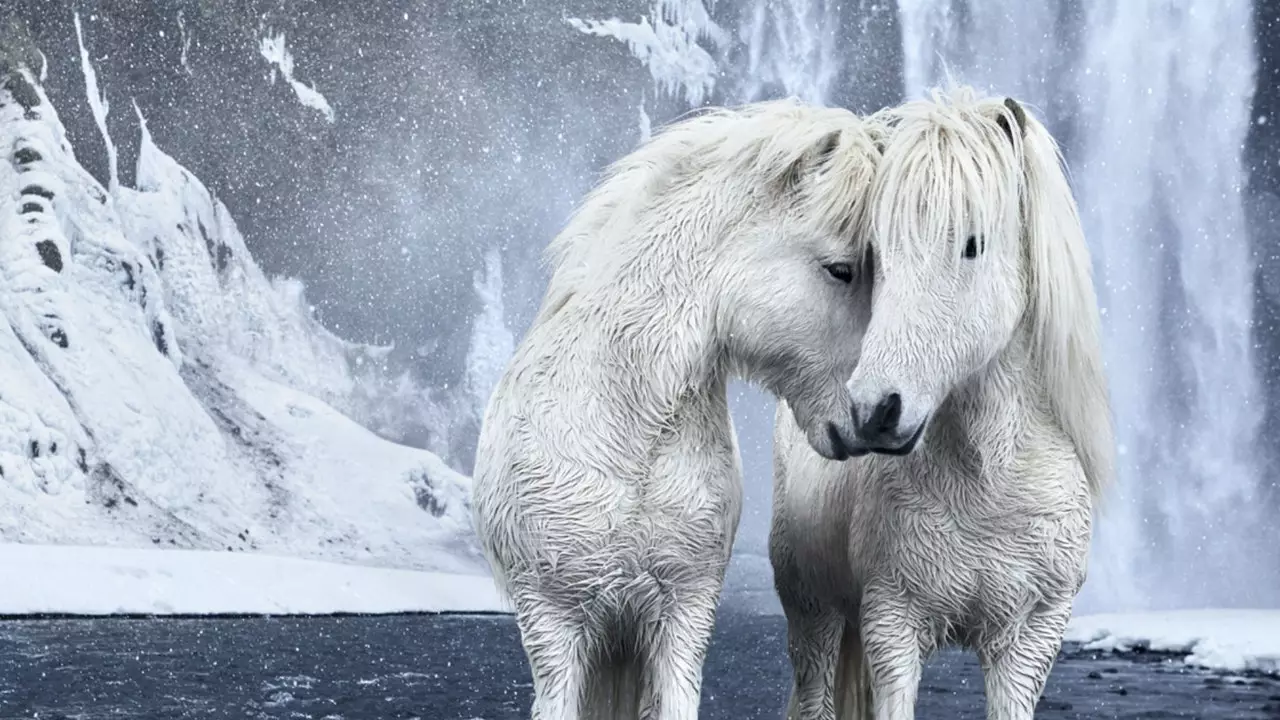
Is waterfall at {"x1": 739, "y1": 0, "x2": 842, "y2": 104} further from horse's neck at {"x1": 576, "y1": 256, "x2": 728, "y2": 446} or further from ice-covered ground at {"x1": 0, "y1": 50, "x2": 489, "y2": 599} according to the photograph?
horse's neck at {"x1": 576, "y1": 256, "x2": 728, "y2": 446}

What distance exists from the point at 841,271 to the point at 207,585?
379 inches

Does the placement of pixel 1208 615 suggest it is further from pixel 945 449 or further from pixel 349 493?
pixel 945 449

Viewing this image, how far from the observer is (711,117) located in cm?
212

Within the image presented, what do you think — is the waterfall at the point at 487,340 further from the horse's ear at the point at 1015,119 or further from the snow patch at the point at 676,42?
the horse's ear at the point at 1015,119

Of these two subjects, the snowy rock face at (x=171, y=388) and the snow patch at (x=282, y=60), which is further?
the snow patch at (x=282, y=60)

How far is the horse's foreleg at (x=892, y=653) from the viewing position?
2014mm

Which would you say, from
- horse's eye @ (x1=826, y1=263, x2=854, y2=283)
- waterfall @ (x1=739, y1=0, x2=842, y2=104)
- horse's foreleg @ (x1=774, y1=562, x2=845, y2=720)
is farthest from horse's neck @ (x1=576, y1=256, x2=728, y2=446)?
waterfall @ (x1=739, y1=0, x2=842, y2=104)

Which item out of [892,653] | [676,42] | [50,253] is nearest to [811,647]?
[892,653]

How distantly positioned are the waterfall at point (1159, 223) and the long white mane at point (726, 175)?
11.9m

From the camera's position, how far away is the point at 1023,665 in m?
2.05

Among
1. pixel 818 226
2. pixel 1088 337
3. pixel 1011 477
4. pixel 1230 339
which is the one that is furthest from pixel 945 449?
pixel 1230 339

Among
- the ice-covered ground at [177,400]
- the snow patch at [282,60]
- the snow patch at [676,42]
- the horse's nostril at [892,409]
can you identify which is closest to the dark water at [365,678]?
the ice-covered ground at [177,400]

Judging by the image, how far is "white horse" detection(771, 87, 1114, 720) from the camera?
1.83 meters

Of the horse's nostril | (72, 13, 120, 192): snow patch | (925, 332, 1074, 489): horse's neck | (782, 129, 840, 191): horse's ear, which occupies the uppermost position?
(782, 129, 840, 191): horse's ear
